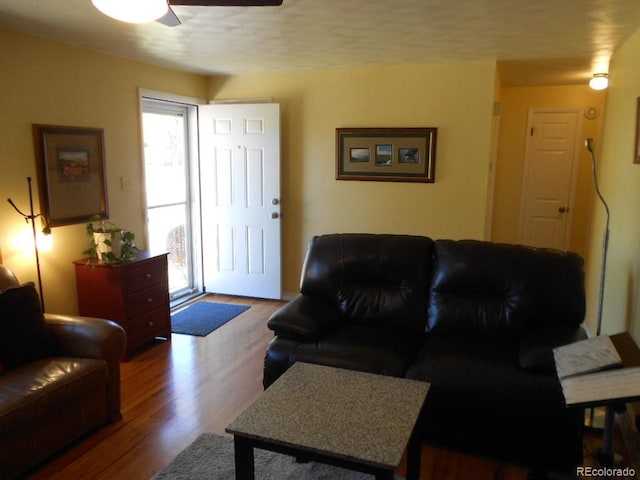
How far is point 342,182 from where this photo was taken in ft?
15.2

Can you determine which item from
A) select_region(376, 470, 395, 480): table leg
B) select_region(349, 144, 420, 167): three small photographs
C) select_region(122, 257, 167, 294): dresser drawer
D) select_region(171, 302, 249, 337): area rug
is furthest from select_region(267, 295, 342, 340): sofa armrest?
select_region(349, 144, 420, 167): three small photographs

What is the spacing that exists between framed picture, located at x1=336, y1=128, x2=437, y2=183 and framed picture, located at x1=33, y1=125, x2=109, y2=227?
83.3 inches

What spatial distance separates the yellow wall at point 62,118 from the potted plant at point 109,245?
19 cm

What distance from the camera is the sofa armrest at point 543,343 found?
2184mm

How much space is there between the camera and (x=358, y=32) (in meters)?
3.10

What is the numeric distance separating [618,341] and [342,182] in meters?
3.05

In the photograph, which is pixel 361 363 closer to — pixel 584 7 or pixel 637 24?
pixel 584 7

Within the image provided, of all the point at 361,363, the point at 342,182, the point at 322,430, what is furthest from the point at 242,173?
the point at 322,430

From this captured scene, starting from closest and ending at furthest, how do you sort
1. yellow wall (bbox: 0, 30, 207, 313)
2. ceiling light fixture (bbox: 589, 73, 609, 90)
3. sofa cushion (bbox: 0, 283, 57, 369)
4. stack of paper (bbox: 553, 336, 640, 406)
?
stack of paper (bbox: 553, 336, 640, 406) → sofa cushion (bbox: 0, 283, 57, 369) → yellow wall (bbox: 0, 30, 207, 313) → ceiling light fixture (bbox: 589, 73, 609, 90)

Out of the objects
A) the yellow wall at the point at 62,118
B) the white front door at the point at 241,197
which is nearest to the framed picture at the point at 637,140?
the white front door at the point at 241,197

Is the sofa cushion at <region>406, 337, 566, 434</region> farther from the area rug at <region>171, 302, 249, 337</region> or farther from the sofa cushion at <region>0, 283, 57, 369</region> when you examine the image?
the area rug at <region>171, 302, 249, 337</region>

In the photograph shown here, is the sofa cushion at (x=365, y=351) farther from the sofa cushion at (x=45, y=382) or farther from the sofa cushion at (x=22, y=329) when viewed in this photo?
the sofa cushion at (x=22, y=329)

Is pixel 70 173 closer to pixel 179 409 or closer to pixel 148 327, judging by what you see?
pixel 148 327

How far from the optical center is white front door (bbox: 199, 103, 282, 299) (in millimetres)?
4684
